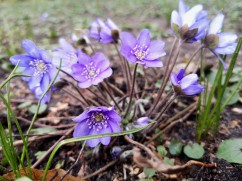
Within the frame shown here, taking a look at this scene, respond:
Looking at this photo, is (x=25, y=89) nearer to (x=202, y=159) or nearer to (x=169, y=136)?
(x=169, y=136)

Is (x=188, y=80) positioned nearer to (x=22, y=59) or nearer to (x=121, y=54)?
(x=121, y=54)

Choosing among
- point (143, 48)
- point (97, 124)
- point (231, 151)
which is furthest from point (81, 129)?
point (231, 151)

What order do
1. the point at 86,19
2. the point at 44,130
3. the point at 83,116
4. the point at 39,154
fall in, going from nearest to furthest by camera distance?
the point at 83,116 < the point at 39,154 < the point at 44,130 < the point at 86,19

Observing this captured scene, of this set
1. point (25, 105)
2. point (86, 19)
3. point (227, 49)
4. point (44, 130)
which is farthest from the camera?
point (86, 19)

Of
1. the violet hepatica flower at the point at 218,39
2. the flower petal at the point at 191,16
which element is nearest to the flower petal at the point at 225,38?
the violet hepatica flower at the point at 218,39

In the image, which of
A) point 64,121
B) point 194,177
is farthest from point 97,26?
point 194,177
